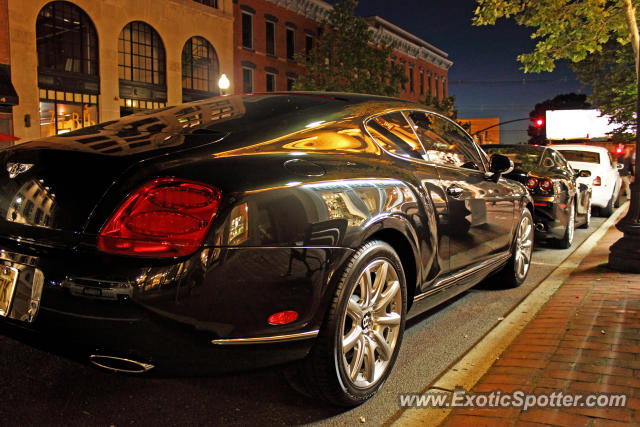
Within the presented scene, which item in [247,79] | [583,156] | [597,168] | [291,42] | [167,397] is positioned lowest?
[167,397]

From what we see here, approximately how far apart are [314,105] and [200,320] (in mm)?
1592

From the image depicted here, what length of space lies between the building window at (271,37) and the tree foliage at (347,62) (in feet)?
6.41

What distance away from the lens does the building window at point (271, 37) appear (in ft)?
105

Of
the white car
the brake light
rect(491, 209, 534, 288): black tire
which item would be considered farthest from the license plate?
the white car

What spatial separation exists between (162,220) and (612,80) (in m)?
26.7

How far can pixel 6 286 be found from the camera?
2.44 metres

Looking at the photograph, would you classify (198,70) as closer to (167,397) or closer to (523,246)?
(523,246)

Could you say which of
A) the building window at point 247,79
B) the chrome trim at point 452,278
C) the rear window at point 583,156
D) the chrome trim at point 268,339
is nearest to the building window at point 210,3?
the building window at point 247,79

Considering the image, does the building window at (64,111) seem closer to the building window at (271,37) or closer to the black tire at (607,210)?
the building window at (271,37)

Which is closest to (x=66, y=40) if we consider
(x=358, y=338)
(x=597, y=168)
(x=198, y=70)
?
(x=198, y=70)

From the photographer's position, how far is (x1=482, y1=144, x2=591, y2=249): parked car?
7984 mm

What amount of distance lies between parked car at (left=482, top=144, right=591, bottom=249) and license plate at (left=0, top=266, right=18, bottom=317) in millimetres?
6326

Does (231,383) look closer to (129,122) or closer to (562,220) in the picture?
(129,122)

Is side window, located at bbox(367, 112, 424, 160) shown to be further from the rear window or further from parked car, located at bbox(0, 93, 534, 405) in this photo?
the rear window
